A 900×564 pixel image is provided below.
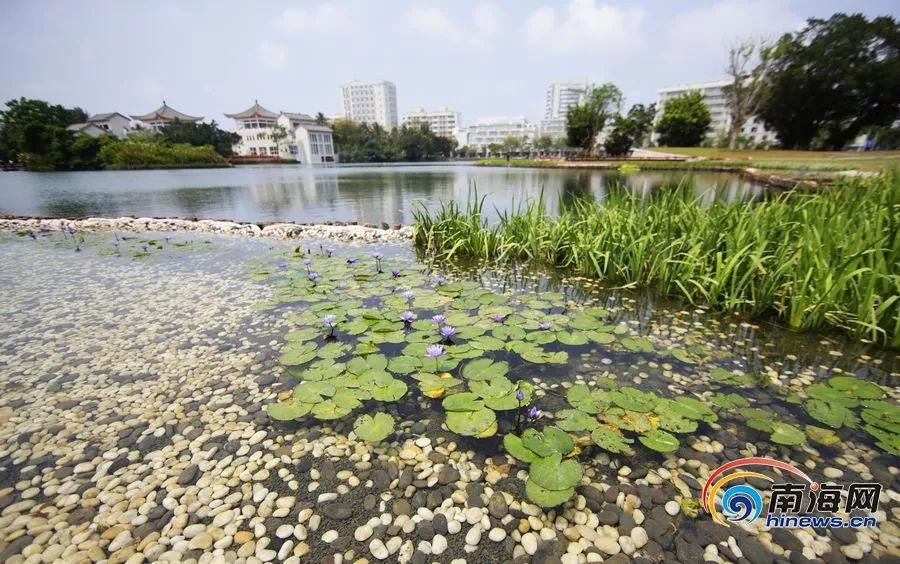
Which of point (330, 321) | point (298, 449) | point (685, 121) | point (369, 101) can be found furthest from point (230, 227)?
point (369, 101)

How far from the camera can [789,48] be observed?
2797 centimetres

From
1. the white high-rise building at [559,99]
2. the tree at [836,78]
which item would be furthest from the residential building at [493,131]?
the tree at [836,78]

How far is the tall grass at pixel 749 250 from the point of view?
2.66m

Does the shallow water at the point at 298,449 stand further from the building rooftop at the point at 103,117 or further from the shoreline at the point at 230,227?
the building rooftop at the point at 103,117

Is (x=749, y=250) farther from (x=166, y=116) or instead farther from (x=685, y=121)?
(x=166, y=116)

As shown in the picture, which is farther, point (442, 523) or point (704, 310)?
point (704, 310)

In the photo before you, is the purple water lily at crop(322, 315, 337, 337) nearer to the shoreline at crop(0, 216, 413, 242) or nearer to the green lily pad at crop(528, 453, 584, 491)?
the green lily pad at crop(528, 453, 584, 491)

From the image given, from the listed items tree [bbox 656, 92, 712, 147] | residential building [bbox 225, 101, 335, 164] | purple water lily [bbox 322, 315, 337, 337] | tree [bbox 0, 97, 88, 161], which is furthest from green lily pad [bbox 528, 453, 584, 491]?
residential building [bbox 225, 101, 335, 164]

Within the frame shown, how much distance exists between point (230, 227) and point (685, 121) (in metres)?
44.8

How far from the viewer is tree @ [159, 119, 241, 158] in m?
44.3

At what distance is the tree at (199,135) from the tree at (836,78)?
2268 inches

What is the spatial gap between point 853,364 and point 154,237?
9.30 meters

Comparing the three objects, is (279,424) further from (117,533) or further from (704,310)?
(704,310)

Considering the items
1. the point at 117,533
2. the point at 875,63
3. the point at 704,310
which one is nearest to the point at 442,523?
the point at 117,533
